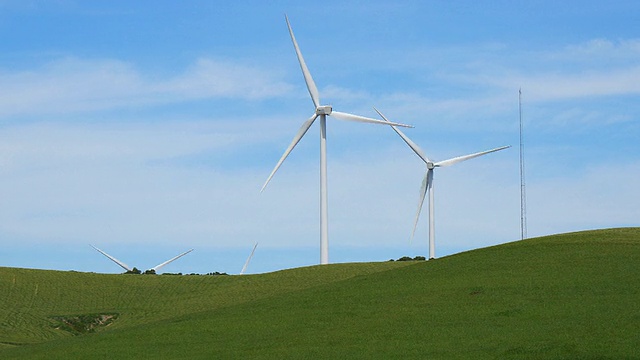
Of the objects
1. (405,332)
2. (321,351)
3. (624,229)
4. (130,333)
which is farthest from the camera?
(624,229)

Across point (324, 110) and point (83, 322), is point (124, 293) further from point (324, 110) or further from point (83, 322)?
point (324, 110)

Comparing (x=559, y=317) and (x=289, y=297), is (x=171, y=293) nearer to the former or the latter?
(x=289, y=297)

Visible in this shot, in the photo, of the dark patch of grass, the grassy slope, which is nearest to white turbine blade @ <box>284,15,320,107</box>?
the grassy slope

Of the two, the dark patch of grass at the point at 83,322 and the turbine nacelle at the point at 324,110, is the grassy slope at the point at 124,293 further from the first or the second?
the turbine nacelle at the point at 324,110

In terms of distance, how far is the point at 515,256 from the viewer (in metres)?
53.0

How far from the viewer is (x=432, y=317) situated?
3784 centimetres

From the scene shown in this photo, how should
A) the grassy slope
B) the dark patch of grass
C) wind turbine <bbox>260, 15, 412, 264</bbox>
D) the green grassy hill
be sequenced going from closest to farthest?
1. the green grassy hill
2. the dark patch of grass
3. the grassy slope
4. wind turbine <bbox>260, 15, 412, 264</bbox>

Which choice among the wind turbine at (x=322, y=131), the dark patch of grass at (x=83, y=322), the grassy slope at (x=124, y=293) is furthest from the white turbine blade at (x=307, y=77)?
the dark patch of grass at (x=83, y=322)

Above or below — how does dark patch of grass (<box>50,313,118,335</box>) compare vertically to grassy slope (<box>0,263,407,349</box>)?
below

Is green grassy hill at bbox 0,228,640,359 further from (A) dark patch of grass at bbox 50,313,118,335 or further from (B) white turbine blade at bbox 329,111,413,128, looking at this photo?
(B) white turbine blade at bbox 329,111,413,128

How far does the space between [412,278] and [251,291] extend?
64.6 ft

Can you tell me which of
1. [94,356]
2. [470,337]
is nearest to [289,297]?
[94,356]

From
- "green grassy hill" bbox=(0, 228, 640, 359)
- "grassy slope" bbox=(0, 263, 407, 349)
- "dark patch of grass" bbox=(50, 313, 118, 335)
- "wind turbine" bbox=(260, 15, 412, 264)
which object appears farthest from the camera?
"wind turbine" bbox=(260, 15, 412, 264)

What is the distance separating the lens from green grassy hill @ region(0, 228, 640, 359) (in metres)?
32.2
